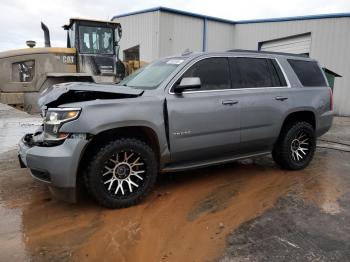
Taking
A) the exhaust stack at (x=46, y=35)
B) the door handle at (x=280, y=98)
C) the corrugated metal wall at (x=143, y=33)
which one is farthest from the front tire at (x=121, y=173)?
the corrugated metal wall at (x=143, y=33)

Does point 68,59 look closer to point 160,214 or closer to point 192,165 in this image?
point 192,165

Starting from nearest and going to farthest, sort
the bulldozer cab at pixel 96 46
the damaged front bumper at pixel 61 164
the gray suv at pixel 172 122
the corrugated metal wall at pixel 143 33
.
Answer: the damaged front bumper at pixel 61 164
the gray suv at pixel 172 122
the bulldozer cab at pixel 96 46
the corrugated metal wall at pixel 143 33

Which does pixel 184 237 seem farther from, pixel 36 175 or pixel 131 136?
pixel 36 175

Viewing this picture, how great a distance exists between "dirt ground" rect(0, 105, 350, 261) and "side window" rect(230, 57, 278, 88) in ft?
4.83

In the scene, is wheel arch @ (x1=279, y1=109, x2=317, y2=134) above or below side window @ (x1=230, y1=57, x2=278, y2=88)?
below

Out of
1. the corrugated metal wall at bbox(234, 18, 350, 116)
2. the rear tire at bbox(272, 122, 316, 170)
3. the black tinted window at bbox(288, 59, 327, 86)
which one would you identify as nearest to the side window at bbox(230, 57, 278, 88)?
the black tinted window at bbox(288, 59, 327, 86)

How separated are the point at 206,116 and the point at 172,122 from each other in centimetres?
53

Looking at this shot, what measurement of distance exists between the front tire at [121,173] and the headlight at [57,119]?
48 cm

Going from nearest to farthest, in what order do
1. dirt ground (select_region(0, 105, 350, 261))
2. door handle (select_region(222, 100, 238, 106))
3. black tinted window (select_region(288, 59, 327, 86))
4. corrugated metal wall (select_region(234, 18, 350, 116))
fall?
dirt ground (select_region(0, 105, 350, 261))
door handle (select_region(222, 100, 238, 106))
black tinted window (select_region(288, 59, 327, 86))
corrugated metal wall (select_region(234, 18, 350, 116))

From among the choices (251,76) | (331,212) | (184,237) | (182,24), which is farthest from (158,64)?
(182,24)

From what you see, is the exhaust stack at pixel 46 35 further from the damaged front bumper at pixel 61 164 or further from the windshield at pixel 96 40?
the damaged front bumper at pixel 61 164

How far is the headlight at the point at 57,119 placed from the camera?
12.6 ft

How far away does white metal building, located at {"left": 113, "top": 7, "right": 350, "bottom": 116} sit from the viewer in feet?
48.8

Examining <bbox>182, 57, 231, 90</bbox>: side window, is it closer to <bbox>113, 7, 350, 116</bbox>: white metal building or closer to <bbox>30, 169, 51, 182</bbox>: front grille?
<bbox>30, 169, 51, 182</bbox>: front grille
